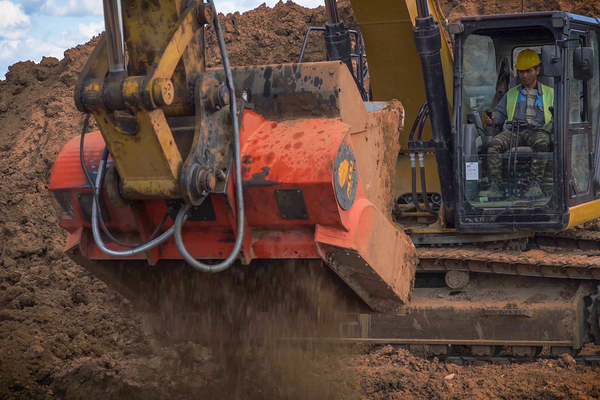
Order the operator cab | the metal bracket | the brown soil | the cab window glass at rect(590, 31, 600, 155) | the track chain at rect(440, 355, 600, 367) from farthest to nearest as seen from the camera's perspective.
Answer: the track chain at rect(440, 355, 600, 367) → the cab window glass at rect(590, 31, 600, 155) → the operator cab → the brown soil → the metal bracket

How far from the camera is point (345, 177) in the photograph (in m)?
3.13

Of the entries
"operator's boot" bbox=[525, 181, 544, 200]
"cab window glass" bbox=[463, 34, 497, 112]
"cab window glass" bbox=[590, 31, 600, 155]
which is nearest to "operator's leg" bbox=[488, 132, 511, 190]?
"operator's boot" bbox=[525, 181, 544, 200]

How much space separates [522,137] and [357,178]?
269cm

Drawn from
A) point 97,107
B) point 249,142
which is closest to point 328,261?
point 249,142

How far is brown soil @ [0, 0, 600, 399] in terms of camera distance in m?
4.75

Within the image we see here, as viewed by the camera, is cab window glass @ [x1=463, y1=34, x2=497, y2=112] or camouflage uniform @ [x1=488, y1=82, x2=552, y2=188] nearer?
camouflage uniform @ [x1=488, y1=82, x2=552, y2=188]

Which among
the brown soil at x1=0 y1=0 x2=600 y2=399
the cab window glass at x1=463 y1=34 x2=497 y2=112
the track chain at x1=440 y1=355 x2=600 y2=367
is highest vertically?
the cab window glass at x1=463 y1=34 x2=497 y2=112

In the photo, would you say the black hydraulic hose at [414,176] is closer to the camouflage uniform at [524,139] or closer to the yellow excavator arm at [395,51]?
the yellow excavator arm at [395,51]

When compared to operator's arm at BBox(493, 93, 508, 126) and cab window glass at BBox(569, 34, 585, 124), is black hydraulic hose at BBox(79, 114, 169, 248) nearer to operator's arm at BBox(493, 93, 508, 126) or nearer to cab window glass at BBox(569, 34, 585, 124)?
operator's arm at BBox(493, 93, 508, 126)

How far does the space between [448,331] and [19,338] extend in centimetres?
361

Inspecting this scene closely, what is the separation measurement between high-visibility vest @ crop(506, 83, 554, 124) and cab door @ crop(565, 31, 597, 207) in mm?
132

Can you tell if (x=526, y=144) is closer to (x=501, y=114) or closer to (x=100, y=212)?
(x=501, y=114)

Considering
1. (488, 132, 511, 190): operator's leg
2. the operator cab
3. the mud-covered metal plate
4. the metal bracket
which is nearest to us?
the metal bracket

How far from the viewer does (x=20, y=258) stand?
28.2 ft
